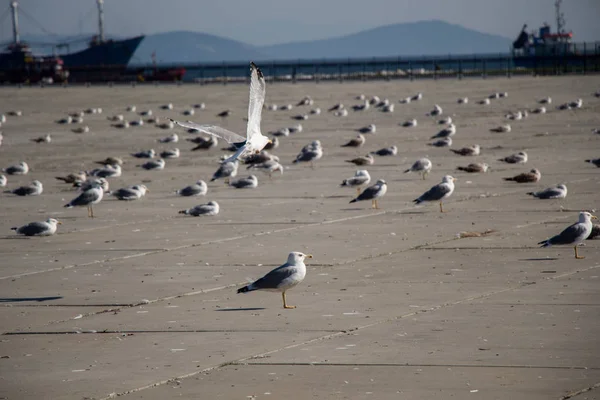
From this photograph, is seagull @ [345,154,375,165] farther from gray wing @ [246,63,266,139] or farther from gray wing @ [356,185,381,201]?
gray wing @ [246,63,266,139]

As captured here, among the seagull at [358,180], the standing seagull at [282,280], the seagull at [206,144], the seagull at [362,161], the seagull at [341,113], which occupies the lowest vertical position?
the seagull at [341,113]

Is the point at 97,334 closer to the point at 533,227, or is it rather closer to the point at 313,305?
the point at 313,305

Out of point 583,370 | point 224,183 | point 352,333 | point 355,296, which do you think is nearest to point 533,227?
point 355,296

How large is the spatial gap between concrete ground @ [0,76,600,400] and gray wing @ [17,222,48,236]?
0.22 meters

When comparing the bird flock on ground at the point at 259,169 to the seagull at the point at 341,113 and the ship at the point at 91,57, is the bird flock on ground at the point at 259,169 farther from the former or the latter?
the ship at the point at 91,57

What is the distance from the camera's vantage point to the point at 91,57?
164750mm

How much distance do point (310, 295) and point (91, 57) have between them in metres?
156

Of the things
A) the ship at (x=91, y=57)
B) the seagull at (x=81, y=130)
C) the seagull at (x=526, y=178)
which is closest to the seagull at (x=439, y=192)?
the seagull at (x=526, y=178)

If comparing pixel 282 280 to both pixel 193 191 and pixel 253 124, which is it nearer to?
pixel 253 124

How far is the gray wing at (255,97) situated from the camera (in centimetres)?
1400

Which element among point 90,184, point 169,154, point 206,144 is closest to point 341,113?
point 206,144

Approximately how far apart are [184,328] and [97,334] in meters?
0.85

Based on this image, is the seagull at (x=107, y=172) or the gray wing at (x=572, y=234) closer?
the gray wing at (x=572, y=234)

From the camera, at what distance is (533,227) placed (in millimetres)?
17891
